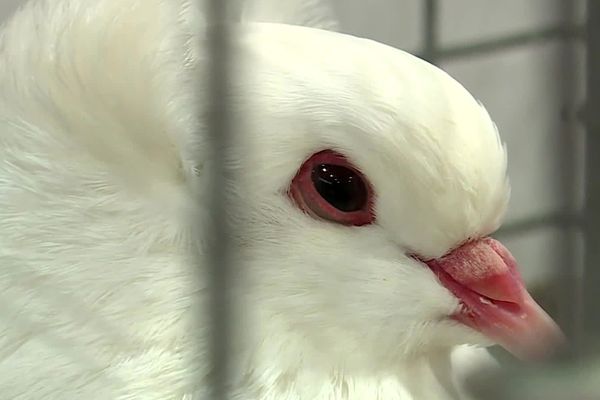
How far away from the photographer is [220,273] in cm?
61

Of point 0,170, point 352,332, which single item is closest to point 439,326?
point 352,332

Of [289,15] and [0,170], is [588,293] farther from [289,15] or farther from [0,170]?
[0,170]

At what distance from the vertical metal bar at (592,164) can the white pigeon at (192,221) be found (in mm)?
387

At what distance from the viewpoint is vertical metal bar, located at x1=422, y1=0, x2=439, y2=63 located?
115cm

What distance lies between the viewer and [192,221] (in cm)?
61

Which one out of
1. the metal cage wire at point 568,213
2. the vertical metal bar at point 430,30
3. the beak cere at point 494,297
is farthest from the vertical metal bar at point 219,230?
the vertical metal bar at point 430,30

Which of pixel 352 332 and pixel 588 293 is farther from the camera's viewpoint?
pixel 588 293

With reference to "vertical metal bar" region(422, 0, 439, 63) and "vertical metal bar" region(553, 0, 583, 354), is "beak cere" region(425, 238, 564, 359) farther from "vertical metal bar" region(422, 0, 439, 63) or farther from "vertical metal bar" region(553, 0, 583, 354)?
"vertical metal bar" region(422, 0, 439, 63)

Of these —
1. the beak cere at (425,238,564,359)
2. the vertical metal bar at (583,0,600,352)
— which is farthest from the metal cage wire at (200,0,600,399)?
the beak cere at (425,238,564,359)

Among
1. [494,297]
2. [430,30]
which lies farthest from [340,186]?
[430,30]

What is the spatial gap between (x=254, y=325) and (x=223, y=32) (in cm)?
17

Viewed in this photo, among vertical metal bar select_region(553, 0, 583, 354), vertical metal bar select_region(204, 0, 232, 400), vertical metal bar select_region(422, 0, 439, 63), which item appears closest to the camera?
vertical metal bar select_region(204, 0, 232, 400)

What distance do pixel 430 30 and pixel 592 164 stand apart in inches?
9.0

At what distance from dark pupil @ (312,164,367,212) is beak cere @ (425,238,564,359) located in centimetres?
6
